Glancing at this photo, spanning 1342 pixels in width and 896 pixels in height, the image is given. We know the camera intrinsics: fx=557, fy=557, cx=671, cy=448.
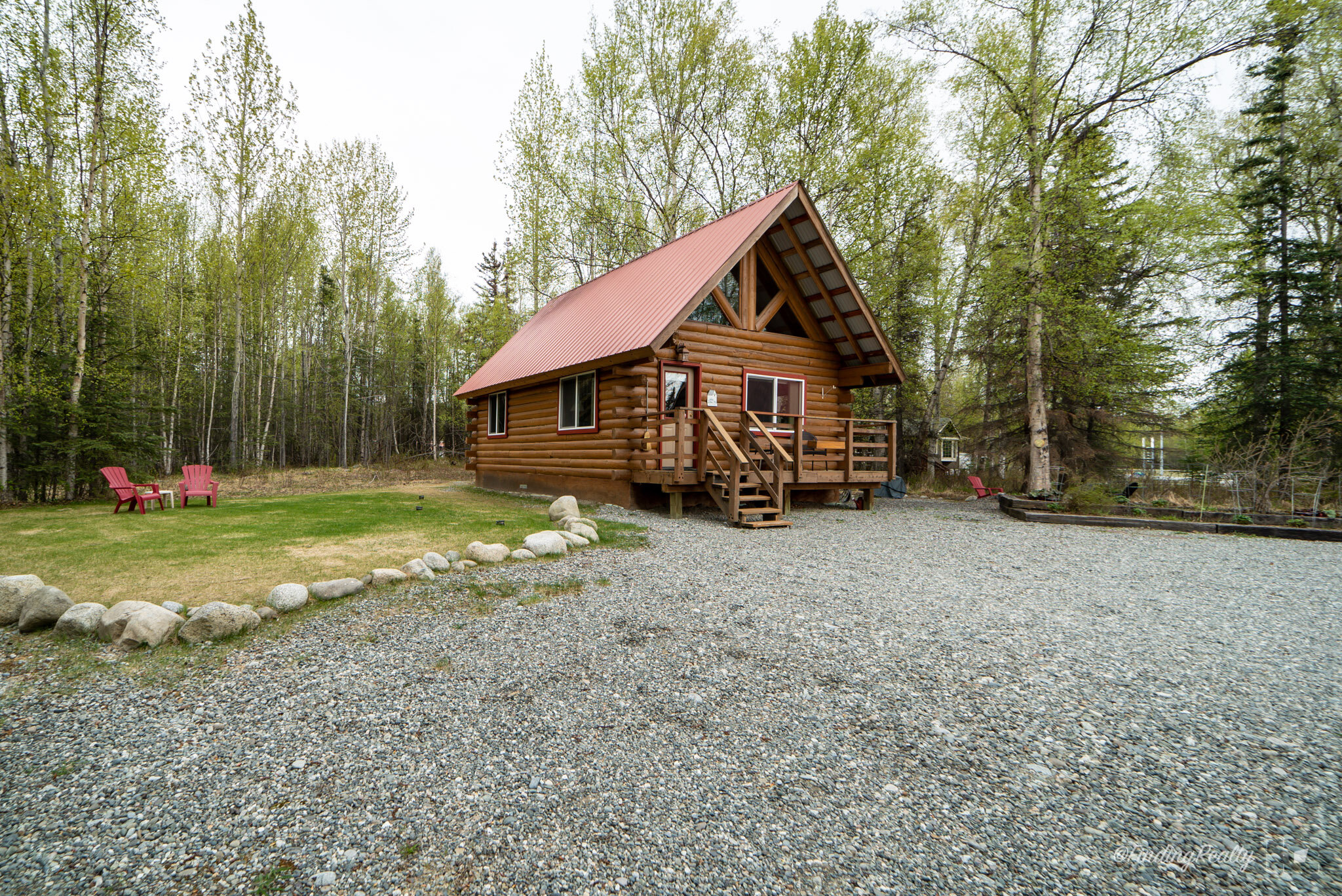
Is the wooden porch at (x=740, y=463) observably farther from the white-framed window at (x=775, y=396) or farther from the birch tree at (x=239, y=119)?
the birch tree at (x=239, y=119)

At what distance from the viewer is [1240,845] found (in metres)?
2.15

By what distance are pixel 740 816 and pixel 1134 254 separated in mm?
18435

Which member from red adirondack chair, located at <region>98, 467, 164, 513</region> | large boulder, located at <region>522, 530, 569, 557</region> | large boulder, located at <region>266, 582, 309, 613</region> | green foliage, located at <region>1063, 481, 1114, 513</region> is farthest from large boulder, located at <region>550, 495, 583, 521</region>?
green foliage, located at <region>1063, 481, 1114, 513</region>

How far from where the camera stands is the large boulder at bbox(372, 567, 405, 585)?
537 cm

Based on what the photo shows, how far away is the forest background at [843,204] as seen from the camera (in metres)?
11.6

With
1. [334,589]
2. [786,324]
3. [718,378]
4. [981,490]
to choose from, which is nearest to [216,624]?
[334,589]

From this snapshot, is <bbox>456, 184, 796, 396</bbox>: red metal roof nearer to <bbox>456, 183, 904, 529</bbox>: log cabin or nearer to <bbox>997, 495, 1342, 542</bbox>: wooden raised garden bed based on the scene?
<bbox>456, 183, 904, 529</bbox>: log cabin

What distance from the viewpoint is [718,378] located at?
A: 11.7 metres

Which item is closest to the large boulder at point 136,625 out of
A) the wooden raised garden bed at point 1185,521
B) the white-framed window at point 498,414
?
the white-framed window at point 498,414

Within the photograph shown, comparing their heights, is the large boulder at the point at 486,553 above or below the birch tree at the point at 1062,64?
below

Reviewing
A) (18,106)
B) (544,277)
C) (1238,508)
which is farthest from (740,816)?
(544,277)

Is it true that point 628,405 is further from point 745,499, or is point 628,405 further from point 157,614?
point 157,614

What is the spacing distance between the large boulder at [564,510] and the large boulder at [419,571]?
2.99 m

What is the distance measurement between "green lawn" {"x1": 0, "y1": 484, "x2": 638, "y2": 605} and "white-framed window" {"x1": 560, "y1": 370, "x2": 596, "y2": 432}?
82.7 inches
